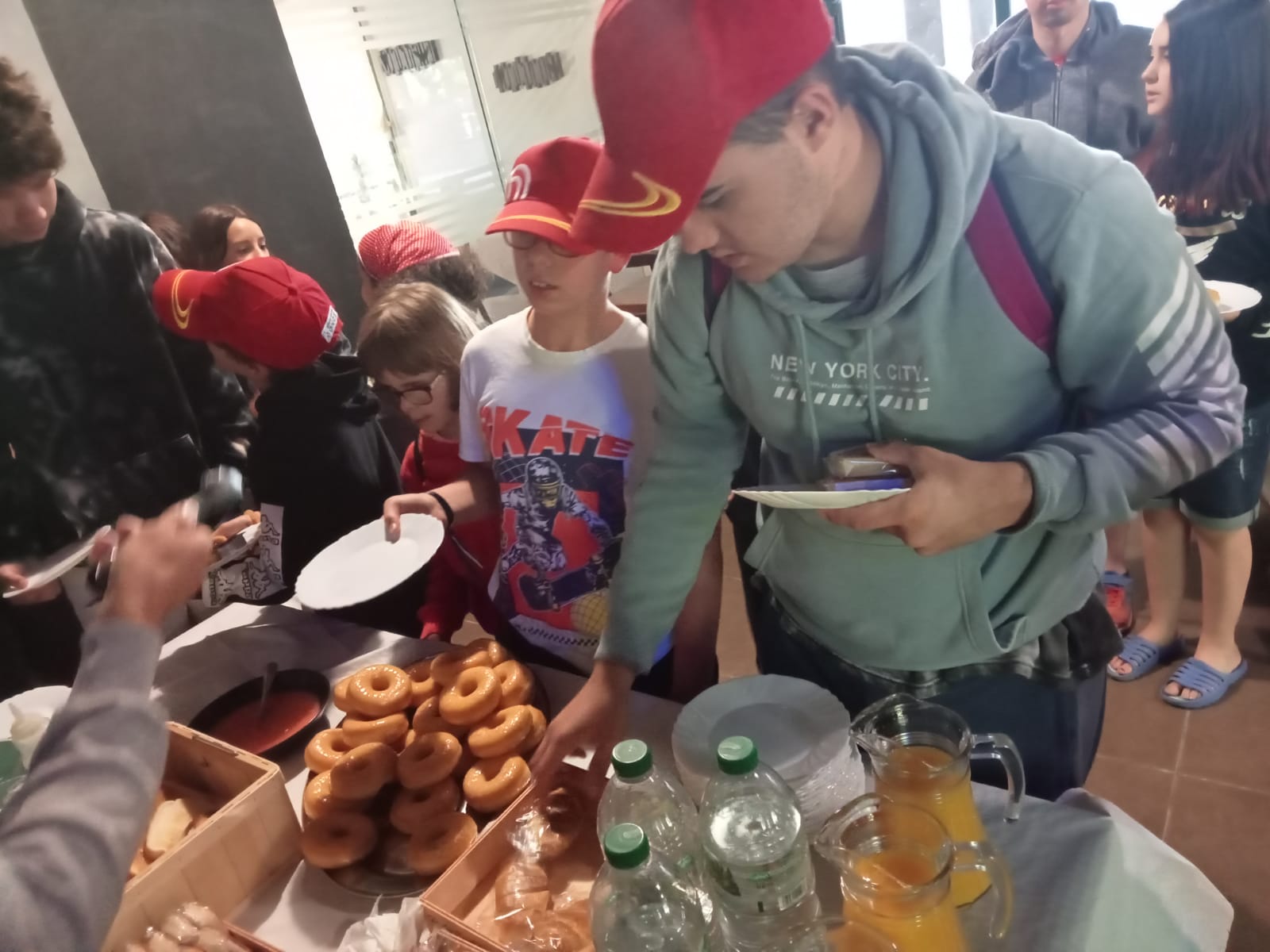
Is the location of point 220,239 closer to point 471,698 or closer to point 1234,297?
point 471,698

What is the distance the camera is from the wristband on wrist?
53.1 inches

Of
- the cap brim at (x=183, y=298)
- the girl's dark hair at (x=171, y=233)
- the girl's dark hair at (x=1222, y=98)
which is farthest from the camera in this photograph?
the girl's dark hair at (x=171, y=233)

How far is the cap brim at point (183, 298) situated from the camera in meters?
1.58

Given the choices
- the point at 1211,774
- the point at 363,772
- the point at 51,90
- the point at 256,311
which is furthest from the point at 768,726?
the point at 51,90

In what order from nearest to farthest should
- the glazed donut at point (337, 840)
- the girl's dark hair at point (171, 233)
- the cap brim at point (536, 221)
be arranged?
the glazed donut at point (337, 840)
the cap brim at point (536, 221)
the girl's dark hair at point (171, 233)

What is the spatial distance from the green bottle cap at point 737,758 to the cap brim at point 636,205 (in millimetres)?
385

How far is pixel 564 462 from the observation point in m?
1.23

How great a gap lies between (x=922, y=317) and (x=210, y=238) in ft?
6.48

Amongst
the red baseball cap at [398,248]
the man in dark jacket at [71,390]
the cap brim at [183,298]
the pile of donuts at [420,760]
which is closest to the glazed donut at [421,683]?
the pile of donuts at [420,760]

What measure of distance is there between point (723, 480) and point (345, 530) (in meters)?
0.93

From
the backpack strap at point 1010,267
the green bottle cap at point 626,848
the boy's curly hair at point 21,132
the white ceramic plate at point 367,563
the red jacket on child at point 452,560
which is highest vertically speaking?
the boy's curly hair at point 21,132

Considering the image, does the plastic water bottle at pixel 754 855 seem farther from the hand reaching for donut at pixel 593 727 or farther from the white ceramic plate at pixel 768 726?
the hand reaching for donut at pixel 593 727

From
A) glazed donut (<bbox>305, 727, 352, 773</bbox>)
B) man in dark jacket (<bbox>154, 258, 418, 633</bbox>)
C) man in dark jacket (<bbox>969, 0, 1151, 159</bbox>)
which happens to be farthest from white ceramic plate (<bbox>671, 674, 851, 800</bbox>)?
man in dark jacket (<bbox>969, 0, 1151, 159</bbox>)

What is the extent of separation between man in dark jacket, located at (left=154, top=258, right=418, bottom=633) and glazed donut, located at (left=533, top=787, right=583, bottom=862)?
0.83 m
